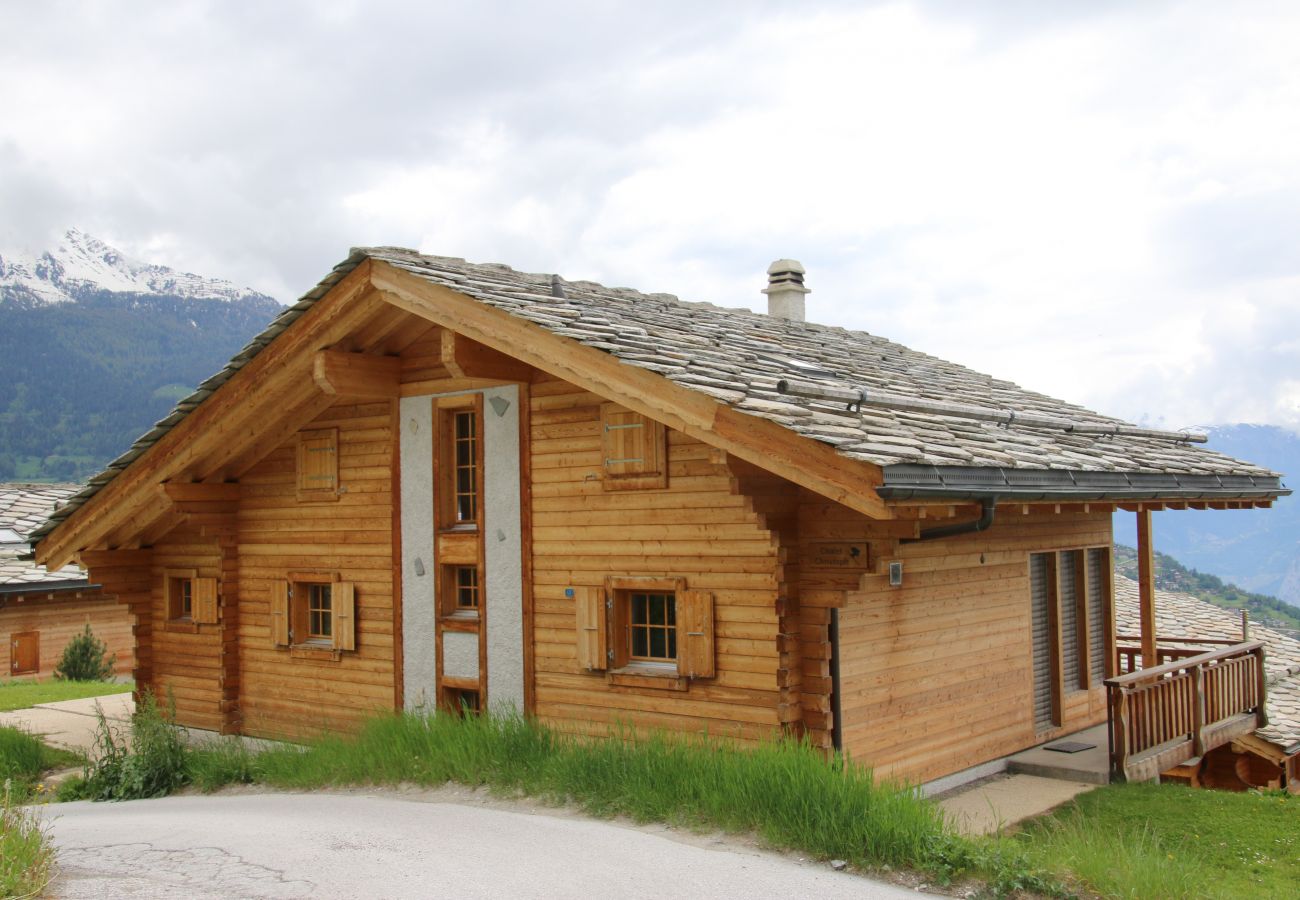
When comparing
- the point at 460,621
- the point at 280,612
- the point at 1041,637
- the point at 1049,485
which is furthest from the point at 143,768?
the point at 1041,637

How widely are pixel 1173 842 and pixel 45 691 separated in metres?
19.5

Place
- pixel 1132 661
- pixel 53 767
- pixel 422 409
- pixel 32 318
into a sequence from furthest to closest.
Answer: pixel 32 318, pixel 1132 661, pixel 53 767, pixel 422 409

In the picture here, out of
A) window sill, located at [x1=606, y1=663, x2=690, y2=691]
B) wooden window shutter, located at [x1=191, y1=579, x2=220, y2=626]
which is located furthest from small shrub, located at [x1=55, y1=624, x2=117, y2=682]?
window sill, located at [x1=606, y1=663, x2=690, y2=691]

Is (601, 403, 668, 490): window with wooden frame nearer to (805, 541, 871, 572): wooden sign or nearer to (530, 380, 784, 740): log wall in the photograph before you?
(530, 380, 784, 740): log wall

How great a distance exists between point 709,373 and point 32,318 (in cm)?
20999

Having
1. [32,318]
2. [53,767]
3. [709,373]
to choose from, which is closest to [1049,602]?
[709,373]

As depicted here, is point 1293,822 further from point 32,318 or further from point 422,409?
point 32,318

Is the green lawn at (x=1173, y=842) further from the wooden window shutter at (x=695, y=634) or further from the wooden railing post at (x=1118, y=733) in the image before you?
the wooden window shutter at (x=695, y=634)

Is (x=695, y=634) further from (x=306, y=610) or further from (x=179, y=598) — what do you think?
(x=179, y=598)

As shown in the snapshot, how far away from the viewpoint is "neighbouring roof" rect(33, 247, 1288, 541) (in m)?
8.68

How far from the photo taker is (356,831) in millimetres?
8414

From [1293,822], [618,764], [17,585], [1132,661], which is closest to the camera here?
[618,764]

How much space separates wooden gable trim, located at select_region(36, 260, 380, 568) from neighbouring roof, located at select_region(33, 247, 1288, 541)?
0.42 feet

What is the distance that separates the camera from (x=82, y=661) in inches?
935
